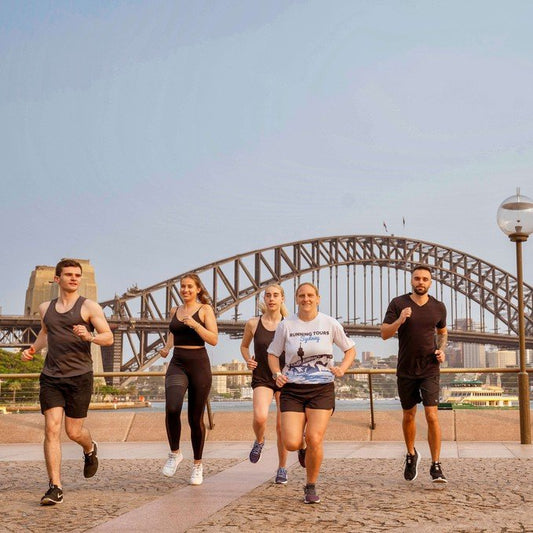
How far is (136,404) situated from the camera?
16297 millimetres

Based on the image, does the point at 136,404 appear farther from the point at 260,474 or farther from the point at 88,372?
the point at 88,372

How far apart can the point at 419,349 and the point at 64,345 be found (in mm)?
2650

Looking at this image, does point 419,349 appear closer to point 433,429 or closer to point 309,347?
point 433,429

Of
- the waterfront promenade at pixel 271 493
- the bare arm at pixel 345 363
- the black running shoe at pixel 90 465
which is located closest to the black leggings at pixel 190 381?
the waterfront promenade at pixel 271 493

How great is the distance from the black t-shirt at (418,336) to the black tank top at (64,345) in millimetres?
2281

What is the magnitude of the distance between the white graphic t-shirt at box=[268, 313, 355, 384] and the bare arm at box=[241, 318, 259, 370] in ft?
3.72

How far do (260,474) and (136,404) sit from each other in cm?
884

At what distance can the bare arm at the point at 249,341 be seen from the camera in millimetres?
7333

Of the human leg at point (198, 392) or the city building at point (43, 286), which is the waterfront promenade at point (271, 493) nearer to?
the human leg at point (198, 392)

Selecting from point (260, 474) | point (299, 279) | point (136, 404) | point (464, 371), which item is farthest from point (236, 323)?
point (260, 474)

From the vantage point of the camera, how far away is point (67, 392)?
6.42 meters

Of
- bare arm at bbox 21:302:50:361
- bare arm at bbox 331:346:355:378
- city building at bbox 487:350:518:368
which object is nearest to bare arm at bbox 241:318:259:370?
bare arm at bbox 331:346:355:378

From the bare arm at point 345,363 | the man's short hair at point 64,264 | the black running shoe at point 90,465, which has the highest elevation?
the man's short hair at point 64,264

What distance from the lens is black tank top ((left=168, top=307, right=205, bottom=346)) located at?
7098mm
